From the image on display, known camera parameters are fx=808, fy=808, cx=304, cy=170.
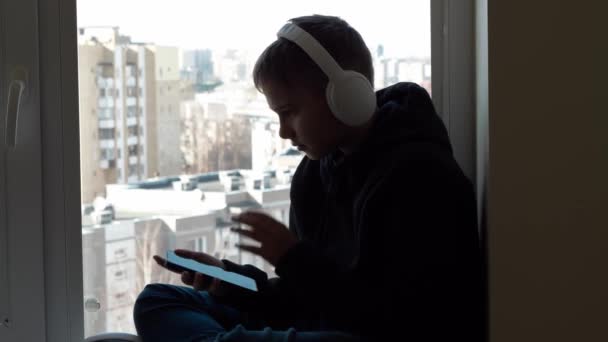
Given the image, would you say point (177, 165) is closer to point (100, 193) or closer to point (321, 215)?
point (100, 193)

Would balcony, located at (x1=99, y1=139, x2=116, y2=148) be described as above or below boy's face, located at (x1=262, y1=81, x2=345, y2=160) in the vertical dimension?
below

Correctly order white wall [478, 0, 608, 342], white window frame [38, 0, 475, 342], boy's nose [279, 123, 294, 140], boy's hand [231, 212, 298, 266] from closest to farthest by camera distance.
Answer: white wall [478, 0, 608, 342], boy's hand [231, 212, 298, 266], boy's nose [279, 123, 294, 140], white window frame [38, 0, 475, 342]

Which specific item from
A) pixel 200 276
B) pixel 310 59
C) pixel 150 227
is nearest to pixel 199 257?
pixel 200 276


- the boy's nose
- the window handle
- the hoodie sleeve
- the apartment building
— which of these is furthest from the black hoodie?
the window handle

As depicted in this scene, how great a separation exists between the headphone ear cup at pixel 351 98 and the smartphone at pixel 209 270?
12.3 inches

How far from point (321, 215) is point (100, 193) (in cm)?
42

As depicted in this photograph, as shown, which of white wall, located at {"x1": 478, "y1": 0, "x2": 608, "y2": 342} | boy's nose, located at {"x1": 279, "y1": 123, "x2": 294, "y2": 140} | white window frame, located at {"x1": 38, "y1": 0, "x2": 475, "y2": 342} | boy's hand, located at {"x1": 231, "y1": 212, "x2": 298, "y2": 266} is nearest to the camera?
white wall, located at {"x1": 478, "y1": 0, "x2": 608, "y2": 342}

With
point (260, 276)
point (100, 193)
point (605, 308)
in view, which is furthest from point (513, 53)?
point (100, 193)

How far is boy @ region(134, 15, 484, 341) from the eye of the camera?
1185mm

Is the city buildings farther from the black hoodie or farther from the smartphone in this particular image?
the black hoodie

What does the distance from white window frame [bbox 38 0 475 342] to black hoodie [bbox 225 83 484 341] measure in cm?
20

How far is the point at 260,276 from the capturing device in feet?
4.90

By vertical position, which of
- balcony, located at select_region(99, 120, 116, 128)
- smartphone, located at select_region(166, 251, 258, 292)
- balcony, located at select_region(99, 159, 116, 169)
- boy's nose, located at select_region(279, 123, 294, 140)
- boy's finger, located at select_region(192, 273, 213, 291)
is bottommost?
boy's finger, located at select_region(192, 273, 213, 291)

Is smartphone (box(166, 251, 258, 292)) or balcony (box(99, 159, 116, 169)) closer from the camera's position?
smartphone (box(166, 251, 258, 292))
